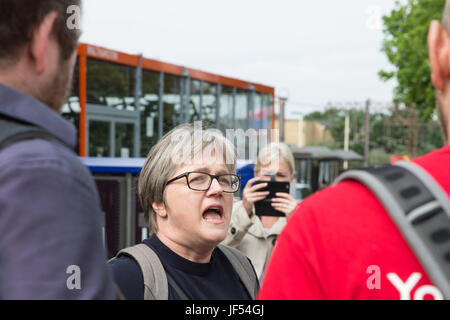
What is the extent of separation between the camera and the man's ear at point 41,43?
1.32 m

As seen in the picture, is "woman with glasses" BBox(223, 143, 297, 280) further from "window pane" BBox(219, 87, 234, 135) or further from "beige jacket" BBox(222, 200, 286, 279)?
"window pane" BBox(219, 87, 234, 135)

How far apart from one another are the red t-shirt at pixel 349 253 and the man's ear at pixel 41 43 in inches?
23.8

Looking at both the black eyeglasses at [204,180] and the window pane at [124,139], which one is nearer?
the black eyeglasses at [204,180]

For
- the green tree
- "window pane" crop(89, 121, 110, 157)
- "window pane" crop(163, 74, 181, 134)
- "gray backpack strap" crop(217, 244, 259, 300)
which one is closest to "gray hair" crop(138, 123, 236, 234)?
"gray backpack strap" crop(217, 244, 259, 300)

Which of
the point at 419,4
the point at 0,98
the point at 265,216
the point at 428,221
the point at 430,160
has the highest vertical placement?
the point at 419,4

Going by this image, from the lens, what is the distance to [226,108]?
1900cm

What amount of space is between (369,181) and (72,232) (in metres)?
0.54

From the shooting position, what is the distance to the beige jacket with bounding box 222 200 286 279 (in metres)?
4.44

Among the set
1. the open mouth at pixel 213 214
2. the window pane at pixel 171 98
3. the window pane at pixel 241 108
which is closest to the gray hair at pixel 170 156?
the open mouth at pixel 213 214

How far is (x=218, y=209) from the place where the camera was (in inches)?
114

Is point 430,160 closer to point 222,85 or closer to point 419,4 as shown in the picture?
point 222,85

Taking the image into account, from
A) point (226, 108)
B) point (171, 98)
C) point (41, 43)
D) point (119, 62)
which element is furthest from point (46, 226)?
point (226, 108)

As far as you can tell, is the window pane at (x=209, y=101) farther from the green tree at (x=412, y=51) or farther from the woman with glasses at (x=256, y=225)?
the woman with glasses at (x=256, y=225)
